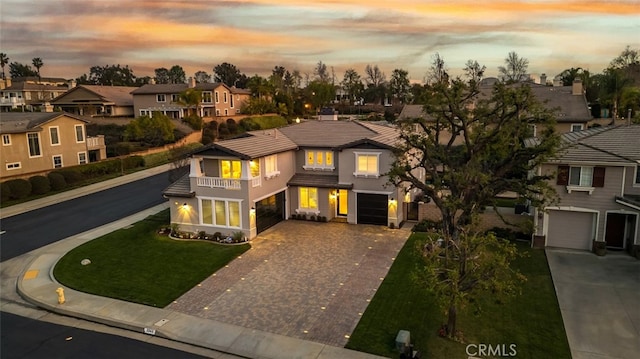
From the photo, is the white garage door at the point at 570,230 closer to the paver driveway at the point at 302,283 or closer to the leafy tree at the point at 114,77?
the paver driveway at the point at 302,283

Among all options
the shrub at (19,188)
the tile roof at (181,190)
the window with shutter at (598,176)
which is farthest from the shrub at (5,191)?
the window with shutter at (598,176)

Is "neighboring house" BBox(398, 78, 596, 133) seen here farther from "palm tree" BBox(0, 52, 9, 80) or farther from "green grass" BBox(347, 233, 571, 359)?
"palm tree" BBox(0, 52, 9, 80)

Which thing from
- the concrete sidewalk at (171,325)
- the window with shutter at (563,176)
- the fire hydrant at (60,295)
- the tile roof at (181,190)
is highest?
the window with shutter at (563,176)

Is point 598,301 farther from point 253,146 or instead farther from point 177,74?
point 177,74

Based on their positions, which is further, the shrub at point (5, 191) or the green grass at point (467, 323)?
the shrub at point (5, 191)

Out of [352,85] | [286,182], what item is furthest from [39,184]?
[352,85]

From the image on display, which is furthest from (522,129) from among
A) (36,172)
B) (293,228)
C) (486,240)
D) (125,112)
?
(125,112)

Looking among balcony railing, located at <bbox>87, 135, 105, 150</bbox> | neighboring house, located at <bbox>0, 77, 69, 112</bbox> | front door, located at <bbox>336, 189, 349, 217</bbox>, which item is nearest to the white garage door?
front door, located at <bbox>336, 189, 349, 217</bbox>
